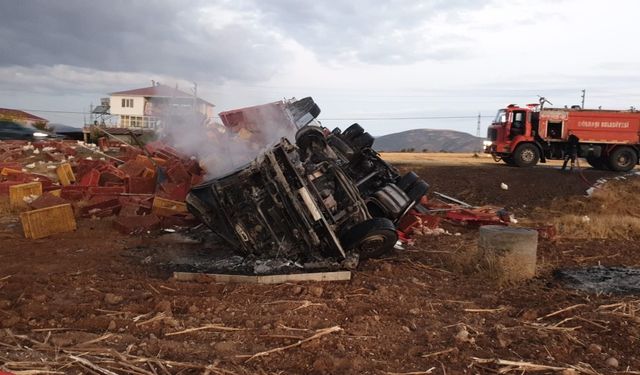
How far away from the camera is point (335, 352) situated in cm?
409

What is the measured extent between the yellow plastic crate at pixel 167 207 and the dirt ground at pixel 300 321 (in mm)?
2209

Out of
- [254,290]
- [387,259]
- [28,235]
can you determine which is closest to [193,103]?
[28,235]

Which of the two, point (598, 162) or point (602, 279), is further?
point (598, 162)

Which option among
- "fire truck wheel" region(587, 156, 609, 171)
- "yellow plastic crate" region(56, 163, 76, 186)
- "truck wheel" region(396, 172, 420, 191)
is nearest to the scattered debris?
"truck wheel" region(396, 172, 420, 191)

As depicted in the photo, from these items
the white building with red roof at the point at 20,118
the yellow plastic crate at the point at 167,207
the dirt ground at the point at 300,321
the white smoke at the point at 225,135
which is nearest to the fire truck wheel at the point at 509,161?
the white smoke at the point at 225,135

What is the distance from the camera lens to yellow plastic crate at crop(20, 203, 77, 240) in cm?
828

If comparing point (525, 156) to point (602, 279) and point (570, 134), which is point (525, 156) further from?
point (602, 279)

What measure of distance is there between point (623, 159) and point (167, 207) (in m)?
18.9

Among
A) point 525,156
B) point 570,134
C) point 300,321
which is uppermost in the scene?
point 570,134

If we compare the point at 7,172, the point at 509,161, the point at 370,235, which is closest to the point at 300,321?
the point at 370,235

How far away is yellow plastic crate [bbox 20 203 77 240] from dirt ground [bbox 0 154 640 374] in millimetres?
529

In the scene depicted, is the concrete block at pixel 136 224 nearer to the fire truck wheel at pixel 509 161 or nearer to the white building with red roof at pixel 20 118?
the fire truck wheel at pixel 509 161

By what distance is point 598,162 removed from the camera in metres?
22.1

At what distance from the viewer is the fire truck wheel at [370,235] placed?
21.0 ft
